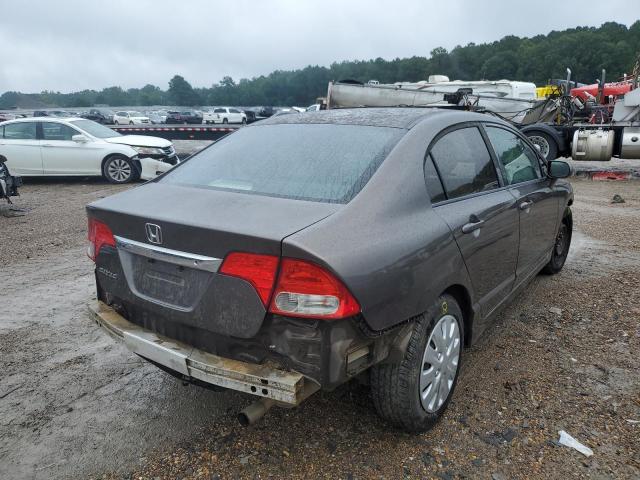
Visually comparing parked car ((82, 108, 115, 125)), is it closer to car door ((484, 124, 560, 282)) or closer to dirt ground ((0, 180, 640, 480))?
dirt ground ((0, 180, 640, 480))

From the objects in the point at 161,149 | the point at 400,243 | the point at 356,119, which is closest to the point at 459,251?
the point at 400,243

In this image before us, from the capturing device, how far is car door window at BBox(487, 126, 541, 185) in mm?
3549

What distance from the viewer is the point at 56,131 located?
1143cm

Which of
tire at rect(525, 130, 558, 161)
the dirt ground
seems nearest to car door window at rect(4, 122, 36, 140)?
the dirt ground

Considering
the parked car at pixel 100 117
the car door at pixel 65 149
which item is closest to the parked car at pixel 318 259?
the car door at pixel 65 149

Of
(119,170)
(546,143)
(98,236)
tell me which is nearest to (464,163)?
(98,236)

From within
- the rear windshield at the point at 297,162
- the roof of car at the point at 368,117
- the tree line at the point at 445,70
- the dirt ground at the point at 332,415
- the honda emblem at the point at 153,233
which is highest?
the tree line at the point at 445,70

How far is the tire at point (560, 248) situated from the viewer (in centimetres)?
492

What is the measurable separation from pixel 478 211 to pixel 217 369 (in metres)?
1.71

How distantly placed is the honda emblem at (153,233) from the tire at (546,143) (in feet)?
40.3

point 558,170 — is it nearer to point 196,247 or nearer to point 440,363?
point 440,363

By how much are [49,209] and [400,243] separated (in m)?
8.51

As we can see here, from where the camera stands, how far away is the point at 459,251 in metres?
2.68

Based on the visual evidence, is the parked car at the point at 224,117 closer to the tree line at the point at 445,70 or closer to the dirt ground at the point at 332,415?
the tree line at the point at 445,70
